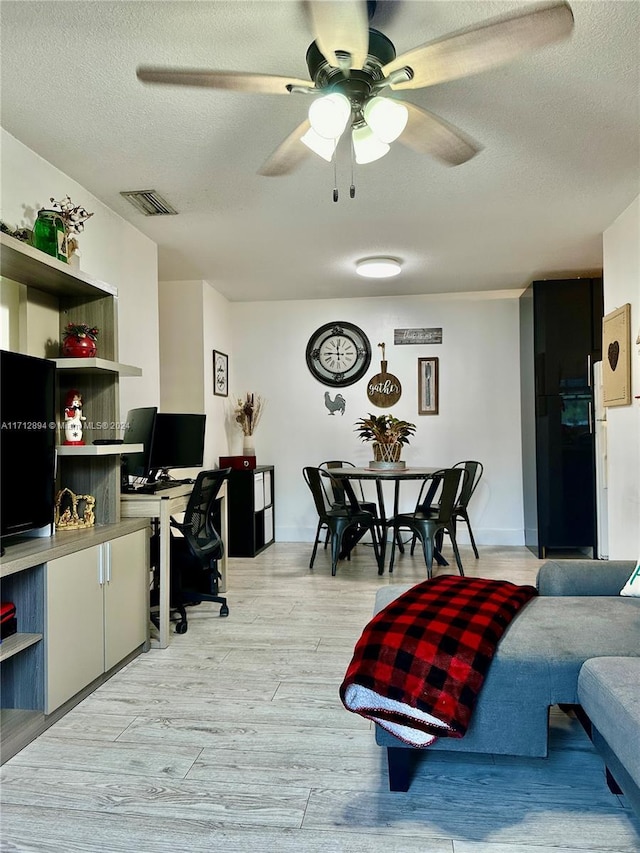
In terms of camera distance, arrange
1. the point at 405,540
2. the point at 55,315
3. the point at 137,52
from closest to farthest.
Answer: the point at 137,52 < the point at 55,315 < the point at 405,540

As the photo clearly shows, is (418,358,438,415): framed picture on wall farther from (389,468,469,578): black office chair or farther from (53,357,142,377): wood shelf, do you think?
(53,357,142,377): wood shelf

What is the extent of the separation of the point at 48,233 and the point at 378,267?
2886 millimetres

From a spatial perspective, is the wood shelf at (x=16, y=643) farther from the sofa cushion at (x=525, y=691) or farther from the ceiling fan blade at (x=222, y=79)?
the ceiling fan blade at (x=222, y=79)

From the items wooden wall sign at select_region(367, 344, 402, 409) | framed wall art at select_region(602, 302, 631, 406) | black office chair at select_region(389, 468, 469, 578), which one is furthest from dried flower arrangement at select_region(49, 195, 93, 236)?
wooden wall sign at select_region(367, 344, 402, 409)

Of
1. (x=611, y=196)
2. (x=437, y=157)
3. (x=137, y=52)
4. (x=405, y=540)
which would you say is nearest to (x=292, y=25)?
(x=137, y=52)

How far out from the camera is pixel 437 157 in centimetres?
252

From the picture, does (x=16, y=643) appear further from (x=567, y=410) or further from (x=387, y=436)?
(x=567, y=410)

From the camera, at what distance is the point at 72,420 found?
292 cm

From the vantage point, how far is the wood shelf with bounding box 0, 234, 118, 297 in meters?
2.37

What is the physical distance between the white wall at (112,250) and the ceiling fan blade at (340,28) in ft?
5.74

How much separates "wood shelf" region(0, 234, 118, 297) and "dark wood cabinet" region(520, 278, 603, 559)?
3987 millimetres

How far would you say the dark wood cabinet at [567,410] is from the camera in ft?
17.8

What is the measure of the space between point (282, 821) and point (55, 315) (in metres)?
2.53

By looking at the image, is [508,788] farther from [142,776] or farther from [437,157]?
[437,157]
